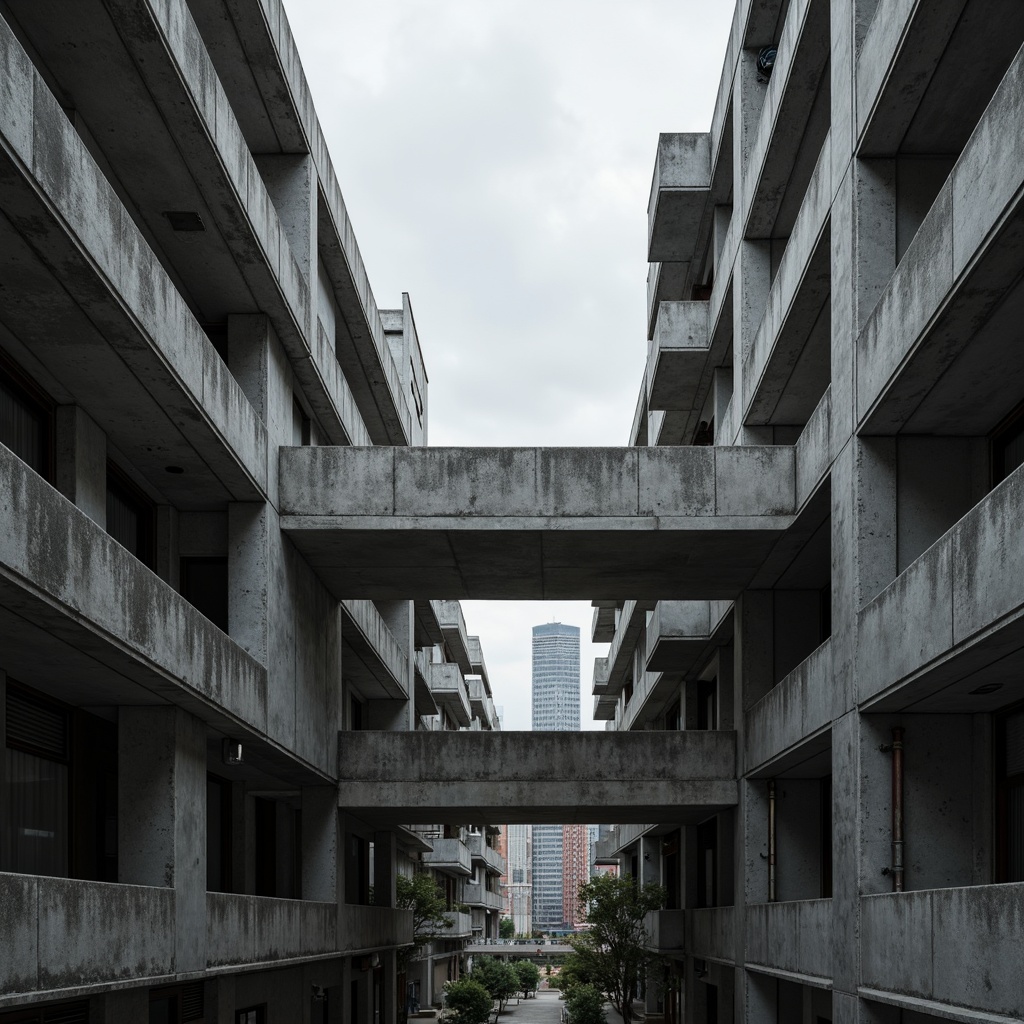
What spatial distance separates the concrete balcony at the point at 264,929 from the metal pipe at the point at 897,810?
8.68 meters

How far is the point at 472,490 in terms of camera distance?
21984 millimetres

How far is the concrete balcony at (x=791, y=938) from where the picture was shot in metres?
18.4

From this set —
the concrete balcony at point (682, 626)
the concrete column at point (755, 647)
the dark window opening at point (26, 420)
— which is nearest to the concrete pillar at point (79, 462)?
the dark window opening at point (26, 420)

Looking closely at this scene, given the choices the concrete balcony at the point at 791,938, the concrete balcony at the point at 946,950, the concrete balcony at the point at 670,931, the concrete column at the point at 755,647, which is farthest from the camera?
the concrete balcony at the point at 670,931

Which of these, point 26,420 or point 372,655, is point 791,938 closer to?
point 26,420

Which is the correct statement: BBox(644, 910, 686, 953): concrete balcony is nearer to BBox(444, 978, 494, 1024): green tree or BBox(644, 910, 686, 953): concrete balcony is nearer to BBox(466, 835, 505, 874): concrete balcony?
BBox(444, 978, 494, 1024): green tree

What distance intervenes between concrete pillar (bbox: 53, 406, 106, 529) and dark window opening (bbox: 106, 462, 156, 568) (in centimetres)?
142

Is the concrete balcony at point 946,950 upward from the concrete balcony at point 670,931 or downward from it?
upward

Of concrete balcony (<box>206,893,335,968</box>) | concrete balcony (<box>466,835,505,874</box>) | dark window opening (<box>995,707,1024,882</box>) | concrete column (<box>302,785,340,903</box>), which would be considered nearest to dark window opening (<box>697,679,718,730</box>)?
concrete column (<box>302,785,340,903</box>)

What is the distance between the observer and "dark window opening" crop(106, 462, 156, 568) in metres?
19.1

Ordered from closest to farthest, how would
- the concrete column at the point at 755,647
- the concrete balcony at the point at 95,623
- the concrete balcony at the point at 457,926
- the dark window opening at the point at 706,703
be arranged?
the concrete balcony at the point at 95,623 → the concrete column at the point at 755,647 → the dark window opening at the point at 706,703 → the concrete balcony at the point at 457,926

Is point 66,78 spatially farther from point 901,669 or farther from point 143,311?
point 901,669

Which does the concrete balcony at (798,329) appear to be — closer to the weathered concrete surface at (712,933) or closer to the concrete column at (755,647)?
the concrete column at (755,647)

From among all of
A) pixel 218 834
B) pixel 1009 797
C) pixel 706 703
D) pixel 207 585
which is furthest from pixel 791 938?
pixel 706 703
